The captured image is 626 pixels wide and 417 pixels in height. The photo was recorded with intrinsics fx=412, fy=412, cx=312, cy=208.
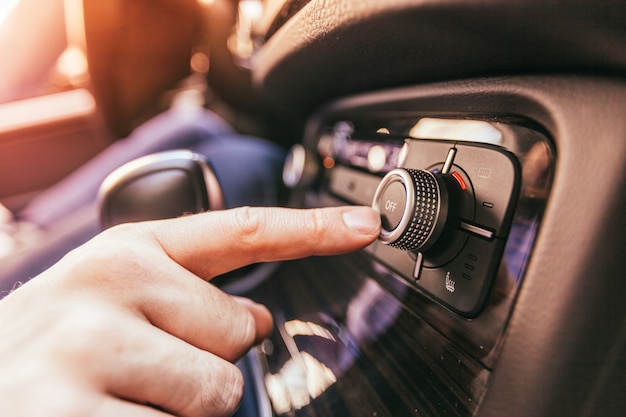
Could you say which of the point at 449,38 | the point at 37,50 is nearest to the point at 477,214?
the point at 449,38

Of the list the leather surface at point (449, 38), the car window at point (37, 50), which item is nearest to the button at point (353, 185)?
the leather surface at point (449, 38)

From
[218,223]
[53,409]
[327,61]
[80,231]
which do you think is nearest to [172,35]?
[80,231]

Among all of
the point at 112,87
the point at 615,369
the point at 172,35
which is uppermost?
the point at 172,35

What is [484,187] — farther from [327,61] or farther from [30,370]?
[30,370]

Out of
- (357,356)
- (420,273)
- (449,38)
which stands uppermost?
(449,38)

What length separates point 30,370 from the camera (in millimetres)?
276

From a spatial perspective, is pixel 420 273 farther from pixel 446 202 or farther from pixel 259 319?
pixel 259 319

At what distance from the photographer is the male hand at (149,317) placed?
278 mm

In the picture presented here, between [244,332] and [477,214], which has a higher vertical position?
[477,214]

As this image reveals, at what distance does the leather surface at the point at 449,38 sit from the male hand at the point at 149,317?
149mm

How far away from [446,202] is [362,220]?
7 centimetres

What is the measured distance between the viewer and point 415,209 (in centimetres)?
33

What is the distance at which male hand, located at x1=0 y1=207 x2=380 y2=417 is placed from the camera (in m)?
0.28

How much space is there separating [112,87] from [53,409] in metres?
1.79
